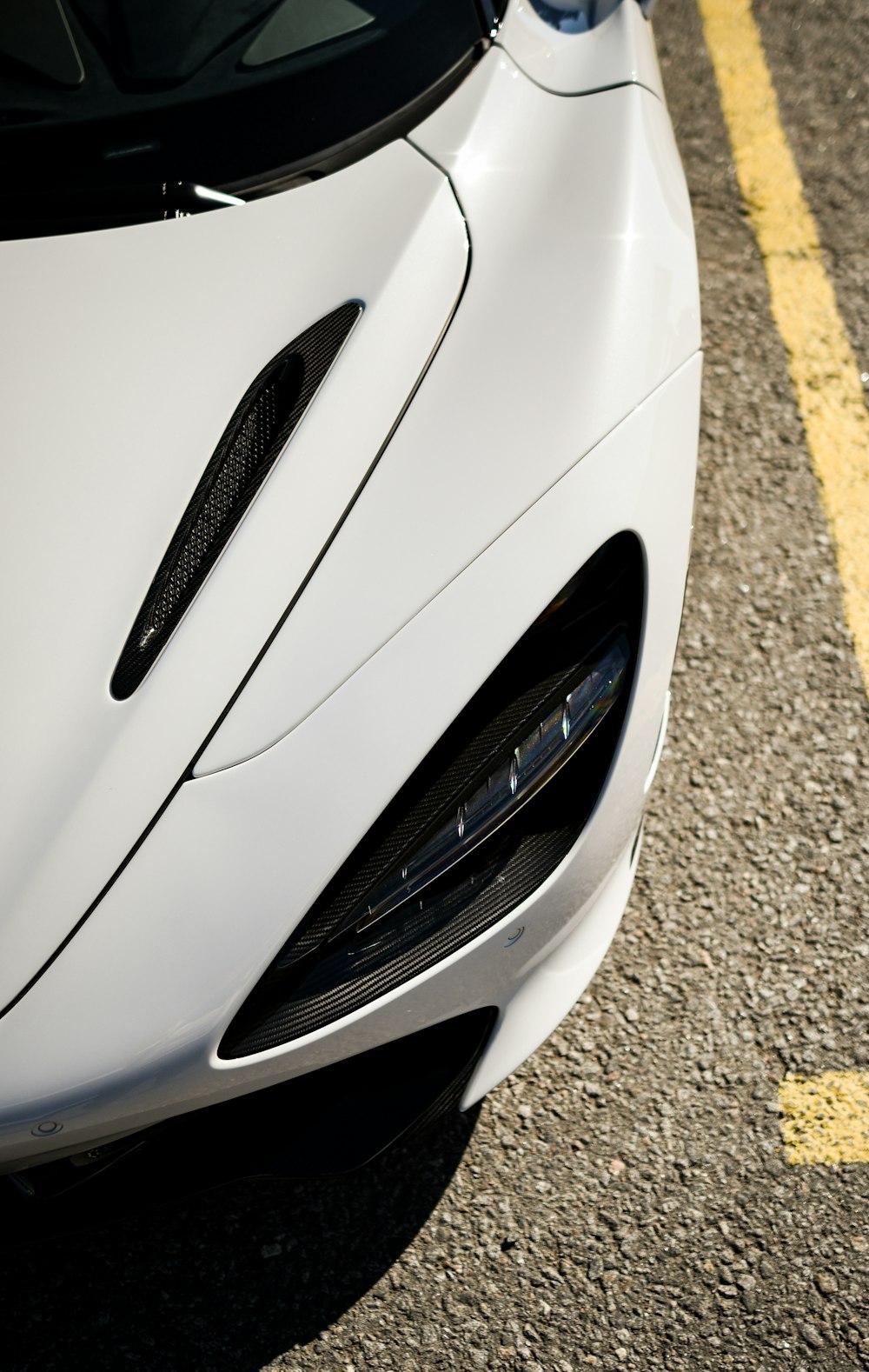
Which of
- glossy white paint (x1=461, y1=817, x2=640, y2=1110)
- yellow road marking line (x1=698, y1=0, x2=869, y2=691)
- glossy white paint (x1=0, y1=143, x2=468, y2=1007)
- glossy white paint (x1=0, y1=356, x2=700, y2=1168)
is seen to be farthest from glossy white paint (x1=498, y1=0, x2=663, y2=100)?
glossy white paint (x1=461, y1=817, x2=640, y2=1110)

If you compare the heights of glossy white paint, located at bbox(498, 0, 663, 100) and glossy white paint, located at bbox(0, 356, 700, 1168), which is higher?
glossy white paint, located at bbox(498, 0, 663, 100)

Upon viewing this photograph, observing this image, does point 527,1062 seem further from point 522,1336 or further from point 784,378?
point 784,378

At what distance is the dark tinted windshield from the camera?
5.62ft

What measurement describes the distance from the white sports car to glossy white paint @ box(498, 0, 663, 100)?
6 centimetres

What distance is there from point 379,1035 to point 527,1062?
25.4 inches

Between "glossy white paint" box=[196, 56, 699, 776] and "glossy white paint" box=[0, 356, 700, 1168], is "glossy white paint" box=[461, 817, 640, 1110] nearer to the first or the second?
"glossy white paint" box=[0, 356, 700, 1168]

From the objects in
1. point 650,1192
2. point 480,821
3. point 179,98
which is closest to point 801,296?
point 179,98

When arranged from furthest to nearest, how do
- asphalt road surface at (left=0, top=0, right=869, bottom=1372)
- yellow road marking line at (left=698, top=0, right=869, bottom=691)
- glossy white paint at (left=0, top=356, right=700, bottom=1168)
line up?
yellow road marking line at (left=698, top=0, right=869, bottom=691), asphalt road surface at (left=0, top=0, right=869, bottom=1372), glossy white paint at (left=0, top=356, right=700, bottom=1168)

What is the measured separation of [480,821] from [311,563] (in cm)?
40

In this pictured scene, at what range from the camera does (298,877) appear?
4.19 ft

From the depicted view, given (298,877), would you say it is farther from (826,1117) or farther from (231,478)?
(826,1117)

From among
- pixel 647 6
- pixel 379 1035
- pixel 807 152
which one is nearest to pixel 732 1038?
pixel 379 1035

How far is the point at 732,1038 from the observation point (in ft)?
6.25

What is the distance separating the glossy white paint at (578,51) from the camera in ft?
6.07
